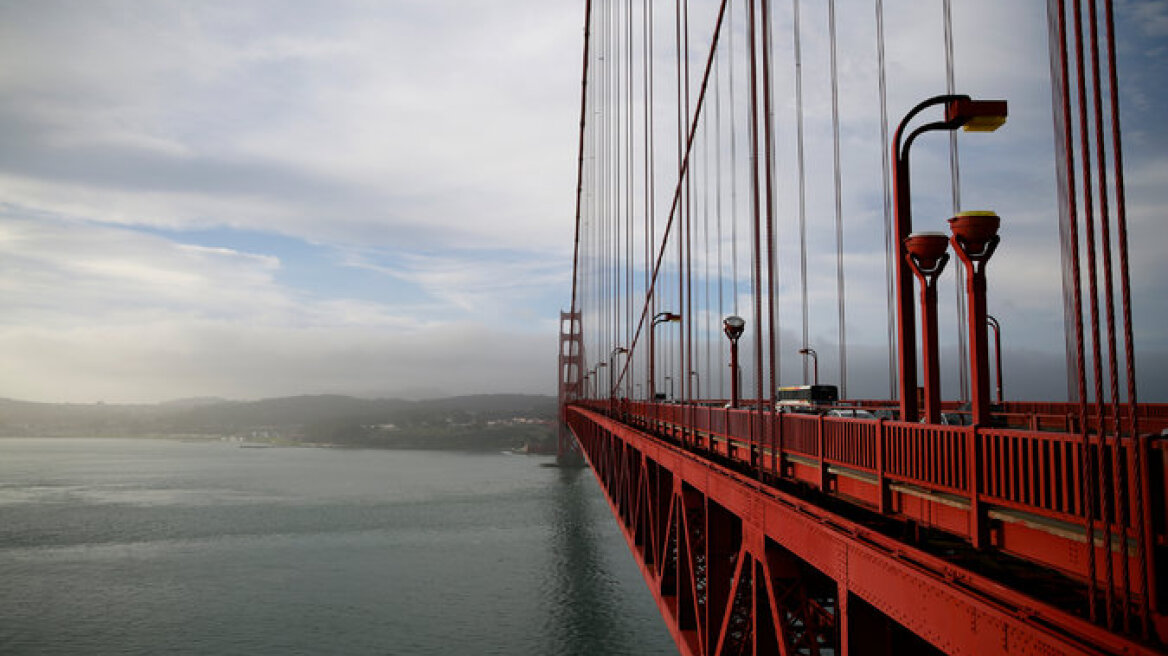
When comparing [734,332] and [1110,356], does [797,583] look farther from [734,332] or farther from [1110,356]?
[734,332]

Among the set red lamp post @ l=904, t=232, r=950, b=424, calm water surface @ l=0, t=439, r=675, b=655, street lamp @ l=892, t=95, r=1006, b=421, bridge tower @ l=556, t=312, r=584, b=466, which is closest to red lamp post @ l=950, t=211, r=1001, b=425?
red lamp post @ l=904, t=232, r=950, b=424

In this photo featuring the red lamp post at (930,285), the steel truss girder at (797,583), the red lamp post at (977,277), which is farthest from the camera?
the red lamp post at (930,285)

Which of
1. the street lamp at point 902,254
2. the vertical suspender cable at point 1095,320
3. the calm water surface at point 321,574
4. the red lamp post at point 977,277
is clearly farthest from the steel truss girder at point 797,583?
the calm water surface at point 321,574

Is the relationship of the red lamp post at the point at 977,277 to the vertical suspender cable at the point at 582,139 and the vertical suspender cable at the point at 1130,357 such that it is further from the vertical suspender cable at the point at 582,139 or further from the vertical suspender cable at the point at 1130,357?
the vertical suspender cable at the point at 582,139

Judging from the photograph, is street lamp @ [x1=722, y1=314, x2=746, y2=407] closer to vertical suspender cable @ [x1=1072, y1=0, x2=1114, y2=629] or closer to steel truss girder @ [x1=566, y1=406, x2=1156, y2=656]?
steel truss girder @ [x1=566, y1=406, x2=1156, y2=656]

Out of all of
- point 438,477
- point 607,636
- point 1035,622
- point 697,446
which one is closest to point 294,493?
point 438,477

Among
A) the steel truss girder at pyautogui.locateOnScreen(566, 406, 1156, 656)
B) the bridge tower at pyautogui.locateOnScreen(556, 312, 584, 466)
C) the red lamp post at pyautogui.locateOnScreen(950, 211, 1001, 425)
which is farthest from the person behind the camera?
the bridge tower at pyautogui.locateOnScreen(556, 312, 584, 466)

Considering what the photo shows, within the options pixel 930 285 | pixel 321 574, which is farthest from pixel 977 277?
pixel 321 574
